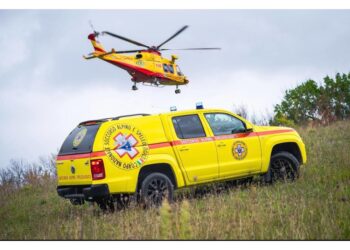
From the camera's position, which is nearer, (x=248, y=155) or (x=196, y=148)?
(x=196, y=148)

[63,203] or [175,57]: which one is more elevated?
[175,57]

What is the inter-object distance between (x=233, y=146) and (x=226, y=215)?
2.57 metres

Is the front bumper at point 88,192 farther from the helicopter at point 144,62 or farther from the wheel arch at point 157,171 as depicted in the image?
the helicopter at point 144,62

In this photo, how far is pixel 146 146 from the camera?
8312 mm

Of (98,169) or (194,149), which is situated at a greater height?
(194,149)

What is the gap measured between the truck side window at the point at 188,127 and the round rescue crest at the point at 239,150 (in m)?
0.70

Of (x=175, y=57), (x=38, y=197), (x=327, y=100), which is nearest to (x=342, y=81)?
(x=327, y=100)

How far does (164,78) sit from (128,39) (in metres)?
2.46

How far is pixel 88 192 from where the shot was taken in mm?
7809

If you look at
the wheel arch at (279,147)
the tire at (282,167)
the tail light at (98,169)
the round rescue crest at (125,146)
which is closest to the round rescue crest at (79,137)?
the round rescue crest at (125,146)

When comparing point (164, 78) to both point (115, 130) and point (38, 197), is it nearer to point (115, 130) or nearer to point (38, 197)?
point (38, 197)

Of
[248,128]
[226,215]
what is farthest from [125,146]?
[248,128]

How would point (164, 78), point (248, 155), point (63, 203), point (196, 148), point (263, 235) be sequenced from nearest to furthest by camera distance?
point (263, 235)
point (196, 148)
point (248, 155)
point (63, 203)
point (164, 78)

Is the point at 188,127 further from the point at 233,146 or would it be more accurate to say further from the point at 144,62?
the point at 144,62
